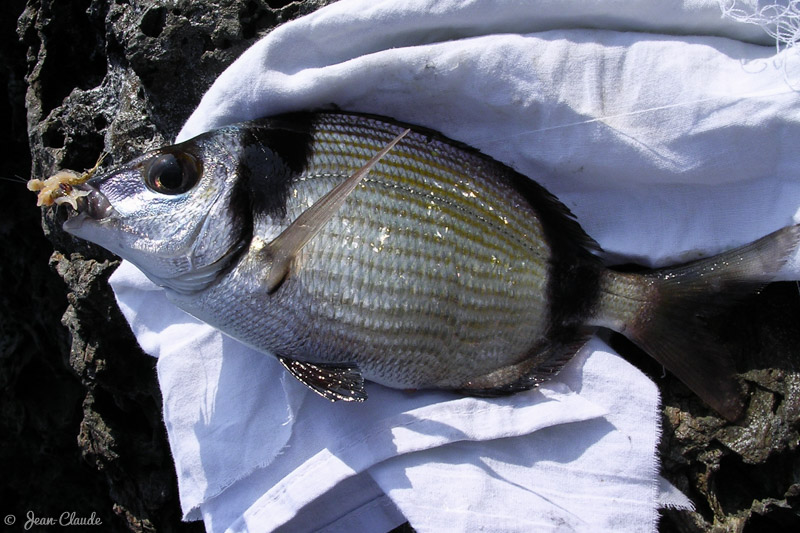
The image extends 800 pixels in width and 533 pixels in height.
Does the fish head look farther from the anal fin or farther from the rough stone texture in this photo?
the anal fin

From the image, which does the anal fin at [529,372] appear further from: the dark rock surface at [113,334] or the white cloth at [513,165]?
the dark rock surface at [113,334]

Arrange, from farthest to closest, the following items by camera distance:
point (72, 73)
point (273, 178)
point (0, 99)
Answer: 1. point (0, 99)
2. point (72, 73)
3. point (273, 178)

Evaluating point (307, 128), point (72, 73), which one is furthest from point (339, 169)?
point (72, 73)

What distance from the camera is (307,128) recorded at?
1.60m

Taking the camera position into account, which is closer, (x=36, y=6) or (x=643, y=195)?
(x=643, y=195)

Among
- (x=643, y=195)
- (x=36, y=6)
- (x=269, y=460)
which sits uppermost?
(x=36, y=6)

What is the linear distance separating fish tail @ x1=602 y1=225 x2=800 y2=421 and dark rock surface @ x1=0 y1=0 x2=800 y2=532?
150 millimetres

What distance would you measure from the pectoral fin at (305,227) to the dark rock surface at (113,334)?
0.75 meters

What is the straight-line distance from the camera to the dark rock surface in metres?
1.71

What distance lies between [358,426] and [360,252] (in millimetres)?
533

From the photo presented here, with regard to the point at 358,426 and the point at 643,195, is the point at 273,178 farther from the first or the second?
the point at 643,195
